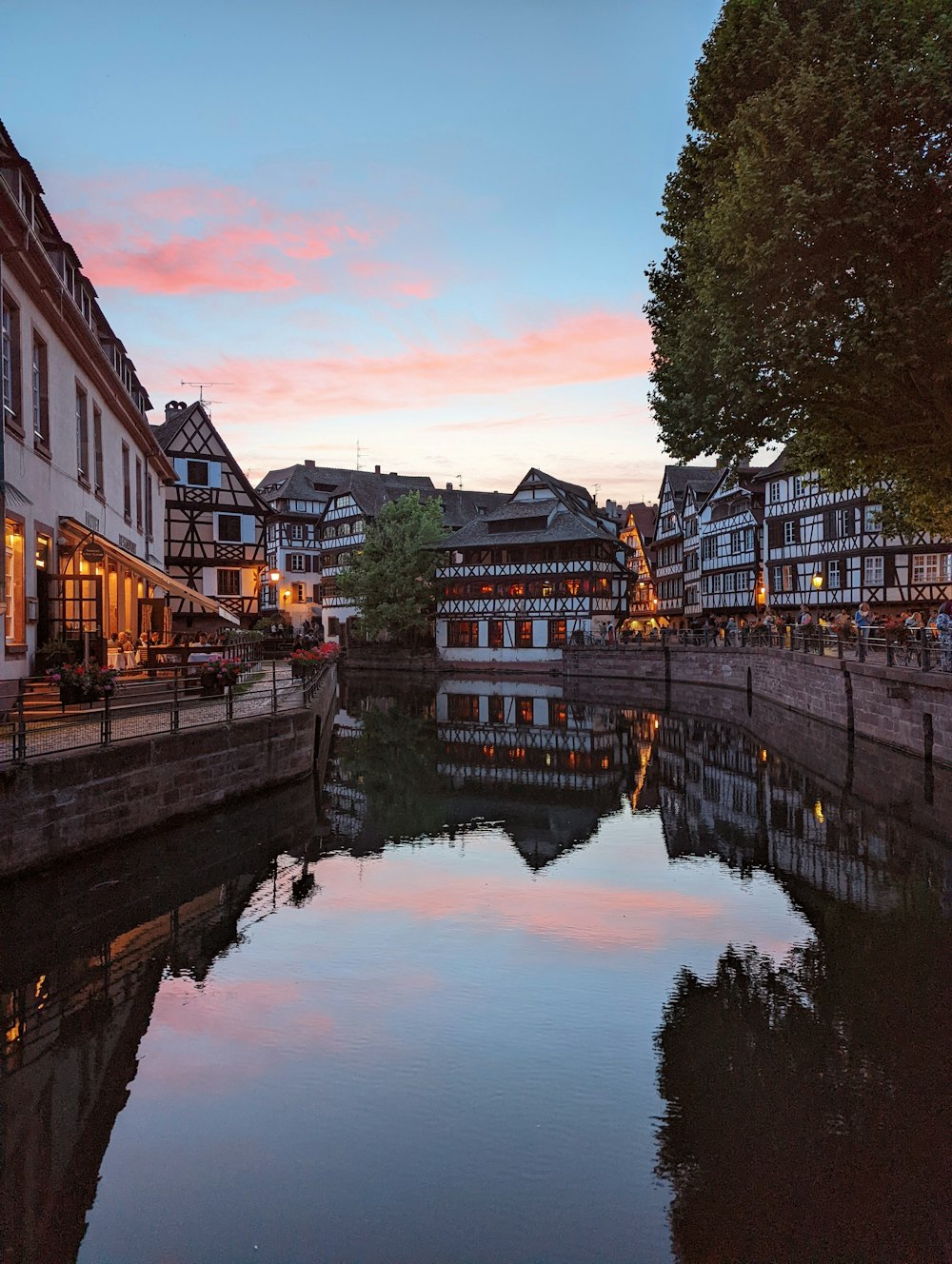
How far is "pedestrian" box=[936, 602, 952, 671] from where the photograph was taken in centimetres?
2159

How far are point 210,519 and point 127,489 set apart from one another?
613 inches

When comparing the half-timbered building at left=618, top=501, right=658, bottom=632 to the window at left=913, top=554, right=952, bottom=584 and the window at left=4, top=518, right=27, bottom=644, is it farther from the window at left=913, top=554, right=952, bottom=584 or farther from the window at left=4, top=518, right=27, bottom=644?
the window at left=4, top=518, right=27, bottom=644

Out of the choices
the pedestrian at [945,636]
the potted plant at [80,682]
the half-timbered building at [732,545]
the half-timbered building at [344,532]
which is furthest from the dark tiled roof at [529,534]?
the potted plant at [80,682]

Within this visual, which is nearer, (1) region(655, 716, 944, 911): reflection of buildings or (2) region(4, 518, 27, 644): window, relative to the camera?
(1) region(655, 716, 944, 911): reflection of buildings

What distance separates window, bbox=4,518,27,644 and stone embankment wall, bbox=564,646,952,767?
58.9 ft

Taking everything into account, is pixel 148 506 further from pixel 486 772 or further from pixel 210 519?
pixel 486 772

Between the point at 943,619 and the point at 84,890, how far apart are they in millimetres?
20544

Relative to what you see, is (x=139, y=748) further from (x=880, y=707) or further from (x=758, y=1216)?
(x=880, y=707)

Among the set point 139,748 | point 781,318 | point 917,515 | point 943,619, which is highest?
point 781,318

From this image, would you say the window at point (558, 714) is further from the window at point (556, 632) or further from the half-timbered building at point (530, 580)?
the half-timbered building at point (530, 580)

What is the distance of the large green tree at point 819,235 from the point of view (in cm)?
1845

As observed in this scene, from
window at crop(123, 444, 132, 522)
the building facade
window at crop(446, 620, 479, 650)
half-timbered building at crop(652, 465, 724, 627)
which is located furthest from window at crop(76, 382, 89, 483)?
half-timbered building at crop(652, 465, 724, 627)

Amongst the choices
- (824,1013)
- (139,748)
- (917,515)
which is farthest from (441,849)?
(917,515)

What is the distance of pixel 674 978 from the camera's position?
10.2m
